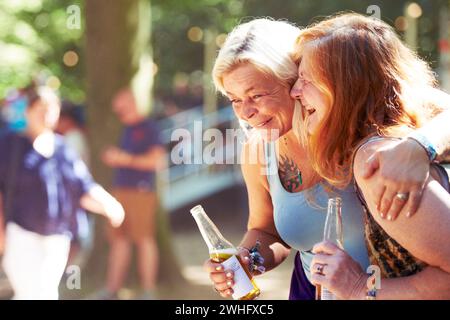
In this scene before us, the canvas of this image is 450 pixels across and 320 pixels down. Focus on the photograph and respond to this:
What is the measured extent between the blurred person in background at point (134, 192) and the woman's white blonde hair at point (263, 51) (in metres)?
3.99

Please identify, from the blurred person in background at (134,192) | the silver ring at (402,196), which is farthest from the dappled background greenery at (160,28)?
the silver ring at (402,196)

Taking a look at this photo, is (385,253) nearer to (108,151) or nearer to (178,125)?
(108,151)

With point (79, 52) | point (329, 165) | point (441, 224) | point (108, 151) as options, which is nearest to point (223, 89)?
point (329, 165)

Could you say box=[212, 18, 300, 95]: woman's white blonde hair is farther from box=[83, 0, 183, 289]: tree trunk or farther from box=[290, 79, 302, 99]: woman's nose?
box=[83, 0, 183, 289]: tree trunk

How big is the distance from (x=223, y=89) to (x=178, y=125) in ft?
33.4

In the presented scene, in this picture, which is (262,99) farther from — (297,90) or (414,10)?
(414,10)

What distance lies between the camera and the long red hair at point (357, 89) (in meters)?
1.52

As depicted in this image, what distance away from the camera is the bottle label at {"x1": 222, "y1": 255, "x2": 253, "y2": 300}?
1.78 metres

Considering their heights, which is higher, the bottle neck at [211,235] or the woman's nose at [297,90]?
the woman's nose at [297,90]

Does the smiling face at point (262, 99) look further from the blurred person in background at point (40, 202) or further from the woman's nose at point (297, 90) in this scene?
the blurred person in background at point (40, 202)

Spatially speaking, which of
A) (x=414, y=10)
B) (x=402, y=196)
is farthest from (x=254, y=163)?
(x=414, y=10)

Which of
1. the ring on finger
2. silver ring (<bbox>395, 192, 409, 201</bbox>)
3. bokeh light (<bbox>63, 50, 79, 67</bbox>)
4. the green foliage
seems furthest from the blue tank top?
bokeh light (<bbox>63, 50, 79, 67</bbox>)

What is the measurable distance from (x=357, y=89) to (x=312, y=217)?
0.42 metres
